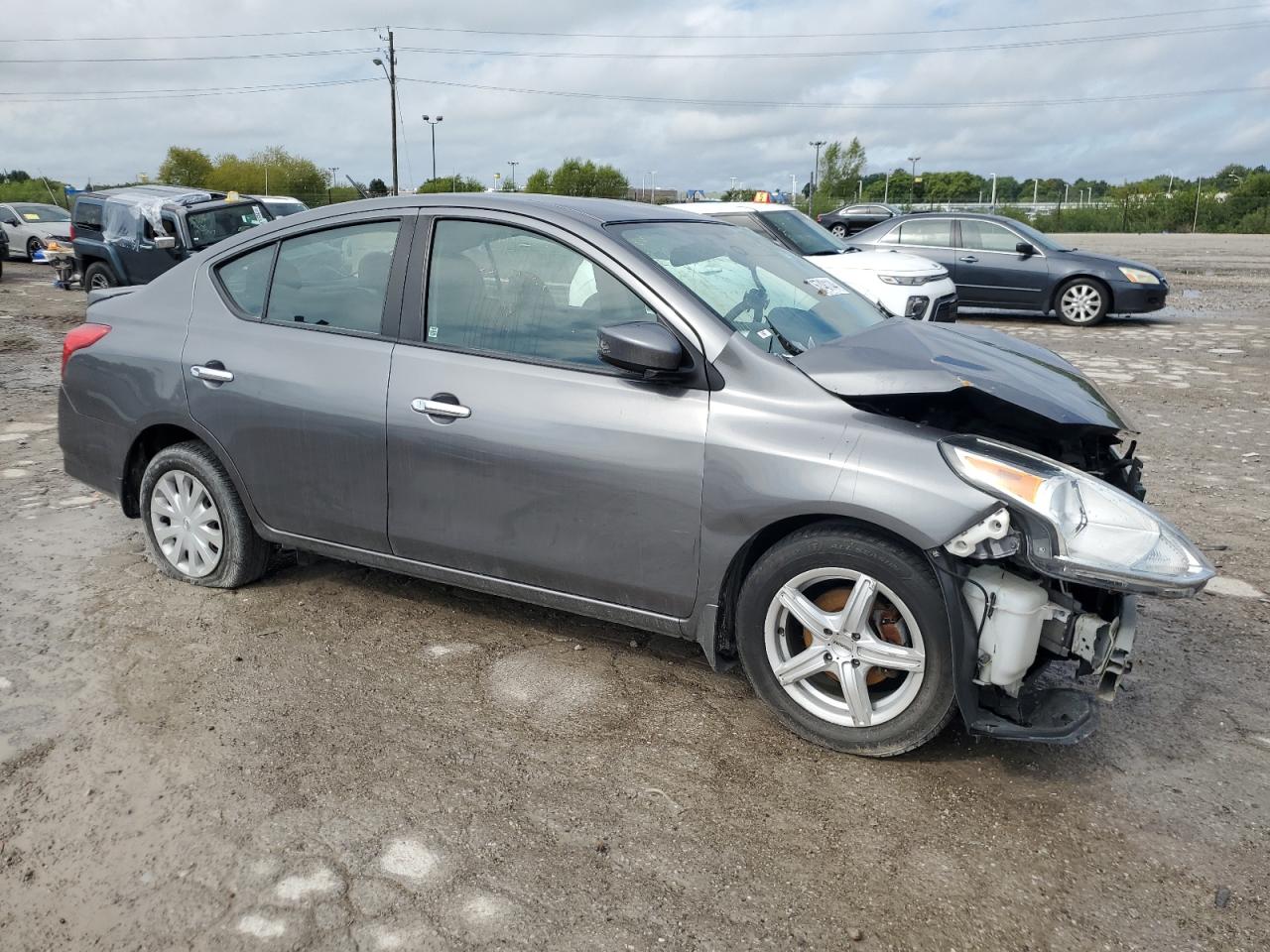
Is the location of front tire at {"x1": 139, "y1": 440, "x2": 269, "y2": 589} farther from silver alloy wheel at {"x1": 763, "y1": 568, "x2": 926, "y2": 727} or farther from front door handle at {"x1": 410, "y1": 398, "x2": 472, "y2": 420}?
silver alloy wheel at {"x1": 763, "y1": 568, "x2": 926, "y2": 727}

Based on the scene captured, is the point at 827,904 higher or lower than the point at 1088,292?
lower

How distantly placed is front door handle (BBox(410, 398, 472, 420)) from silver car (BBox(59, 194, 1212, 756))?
11 mm

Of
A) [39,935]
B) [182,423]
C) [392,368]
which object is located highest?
[392,368]

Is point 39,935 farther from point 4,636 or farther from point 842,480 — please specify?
point 842,480

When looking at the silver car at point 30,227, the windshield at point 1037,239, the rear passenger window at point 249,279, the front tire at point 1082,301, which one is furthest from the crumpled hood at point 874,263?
the silver car at point 30,227

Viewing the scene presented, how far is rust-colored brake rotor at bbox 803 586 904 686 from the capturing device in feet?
10.3

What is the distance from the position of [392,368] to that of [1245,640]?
3.47 meters

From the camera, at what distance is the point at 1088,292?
46.2ft

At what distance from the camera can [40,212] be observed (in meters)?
26.2

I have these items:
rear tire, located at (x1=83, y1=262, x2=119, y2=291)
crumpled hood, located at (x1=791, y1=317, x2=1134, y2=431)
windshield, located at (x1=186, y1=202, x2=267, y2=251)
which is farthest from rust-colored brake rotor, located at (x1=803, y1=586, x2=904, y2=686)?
rear tire, located at (x1=83, y1=262, x2=119, y2=291)

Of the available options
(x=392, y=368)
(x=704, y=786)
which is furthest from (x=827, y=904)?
(x=392, y=368)

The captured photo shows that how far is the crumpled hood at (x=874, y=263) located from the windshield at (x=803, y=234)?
0.16 meters

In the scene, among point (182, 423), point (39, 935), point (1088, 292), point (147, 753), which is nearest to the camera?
point (39, 935)

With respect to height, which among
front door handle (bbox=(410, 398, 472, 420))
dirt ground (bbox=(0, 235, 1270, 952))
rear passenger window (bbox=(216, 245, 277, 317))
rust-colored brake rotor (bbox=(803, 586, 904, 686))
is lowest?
dirt ground (bbox=(0, 235, 1270, 952))
